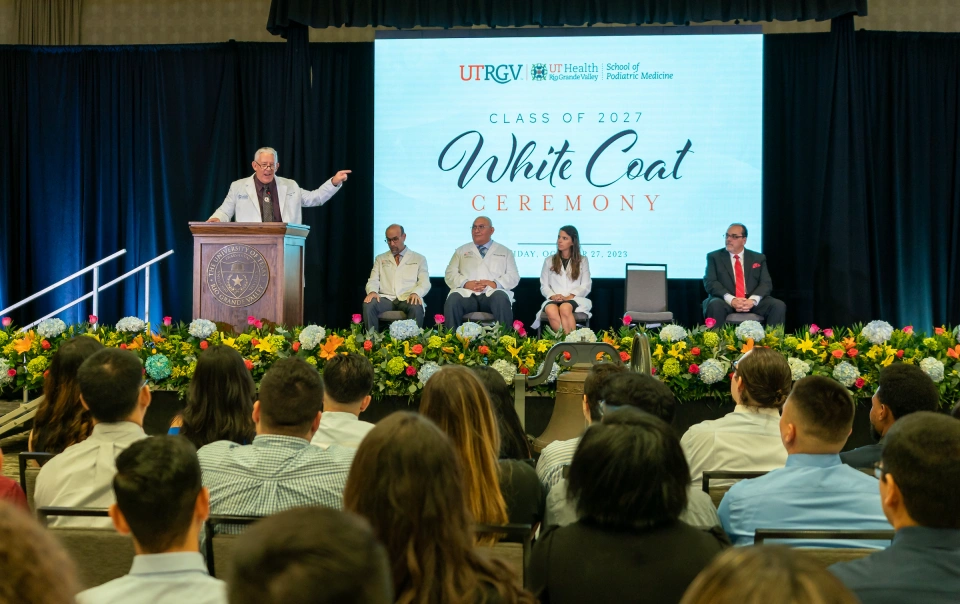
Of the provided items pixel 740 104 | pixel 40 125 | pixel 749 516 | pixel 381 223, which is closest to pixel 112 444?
pixel 749 516

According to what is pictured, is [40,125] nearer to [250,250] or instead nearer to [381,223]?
[381,223]

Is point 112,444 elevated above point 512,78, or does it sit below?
below

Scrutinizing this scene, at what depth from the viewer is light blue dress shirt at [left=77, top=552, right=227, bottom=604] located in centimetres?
124

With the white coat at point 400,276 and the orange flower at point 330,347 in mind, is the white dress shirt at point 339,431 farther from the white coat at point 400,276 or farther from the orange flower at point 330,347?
the white coat at point 400,276

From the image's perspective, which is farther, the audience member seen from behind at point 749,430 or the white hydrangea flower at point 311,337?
the white hydrangea flower at point 311,337

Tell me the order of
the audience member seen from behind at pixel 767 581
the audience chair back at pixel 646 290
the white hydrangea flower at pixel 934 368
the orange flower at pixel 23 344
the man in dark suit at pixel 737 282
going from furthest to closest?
the audience chair back at pixel 646 290 → the man in dark suit at pixel 737 282 → the orange flower at pixel 23 344 → the white hydrangea flower at pixel 934 368 → the audience member seen from behind at pixel 767 581

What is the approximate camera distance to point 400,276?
681 cm

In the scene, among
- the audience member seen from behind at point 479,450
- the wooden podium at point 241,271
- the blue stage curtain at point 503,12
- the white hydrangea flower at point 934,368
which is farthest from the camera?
the blue stage curtain at point 503,12

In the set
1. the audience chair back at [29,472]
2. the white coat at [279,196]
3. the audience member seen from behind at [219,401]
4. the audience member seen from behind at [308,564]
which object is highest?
the white coat at [279,196]

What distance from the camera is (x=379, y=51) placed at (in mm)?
7586

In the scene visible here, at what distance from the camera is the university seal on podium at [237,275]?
527 cm

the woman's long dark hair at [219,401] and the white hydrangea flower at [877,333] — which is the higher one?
the white hydrangea flower at [877,333]

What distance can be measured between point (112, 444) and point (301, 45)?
600 centimetres

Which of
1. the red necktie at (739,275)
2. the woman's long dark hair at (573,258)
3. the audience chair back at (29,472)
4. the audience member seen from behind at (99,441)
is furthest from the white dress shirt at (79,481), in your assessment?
the red necktie at (739,275)
